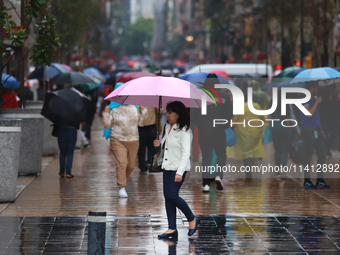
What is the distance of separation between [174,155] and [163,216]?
5.27ft

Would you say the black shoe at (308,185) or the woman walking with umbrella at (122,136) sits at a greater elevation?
the woman walking with umbrella at (122,136)

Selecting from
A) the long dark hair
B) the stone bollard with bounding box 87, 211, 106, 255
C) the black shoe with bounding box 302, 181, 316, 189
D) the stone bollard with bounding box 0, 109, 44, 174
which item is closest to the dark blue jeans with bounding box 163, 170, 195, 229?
the long dark hair

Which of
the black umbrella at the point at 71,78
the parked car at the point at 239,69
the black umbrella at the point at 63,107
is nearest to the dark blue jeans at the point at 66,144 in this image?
the black umbrella at the point at 63,107

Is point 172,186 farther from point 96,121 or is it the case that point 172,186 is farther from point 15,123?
point 96,121

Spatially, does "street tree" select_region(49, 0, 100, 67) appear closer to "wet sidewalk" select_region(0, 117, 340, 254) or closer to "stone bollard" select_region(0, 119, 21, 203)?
"wet sidewalk" select_region(0, 117, 340, 254)

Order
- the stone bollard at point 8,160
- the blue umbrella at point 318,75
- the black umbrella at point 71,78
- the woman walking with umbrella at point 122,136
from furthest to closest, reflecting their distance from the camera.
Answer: the black umbrella at point 71,78 < the blue umbrella at point 318,75 < the woman walking with umbrella at point 122,136 < the stone bollard at point 8,160

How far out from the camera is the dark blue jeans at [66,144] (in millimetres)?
11984

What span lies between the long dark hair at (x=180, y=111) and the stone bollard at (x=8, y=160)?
10.1ft

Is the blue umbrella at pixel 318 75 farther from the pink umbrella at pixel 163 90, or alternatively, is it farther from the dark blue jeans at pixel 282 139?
the pink umbrella at pixel 163 90

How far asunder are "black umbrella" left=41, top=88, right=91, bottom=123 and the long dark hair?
16.5 ft

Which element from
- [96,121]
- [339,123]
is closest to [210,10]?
[96,121]

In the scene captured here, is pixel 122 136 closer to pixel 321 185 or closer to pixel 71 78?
pixel 321 185

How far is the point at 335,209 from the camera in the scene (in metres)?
9.06

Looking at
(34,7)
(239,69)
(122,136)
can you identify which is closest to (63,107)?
(34,7)
